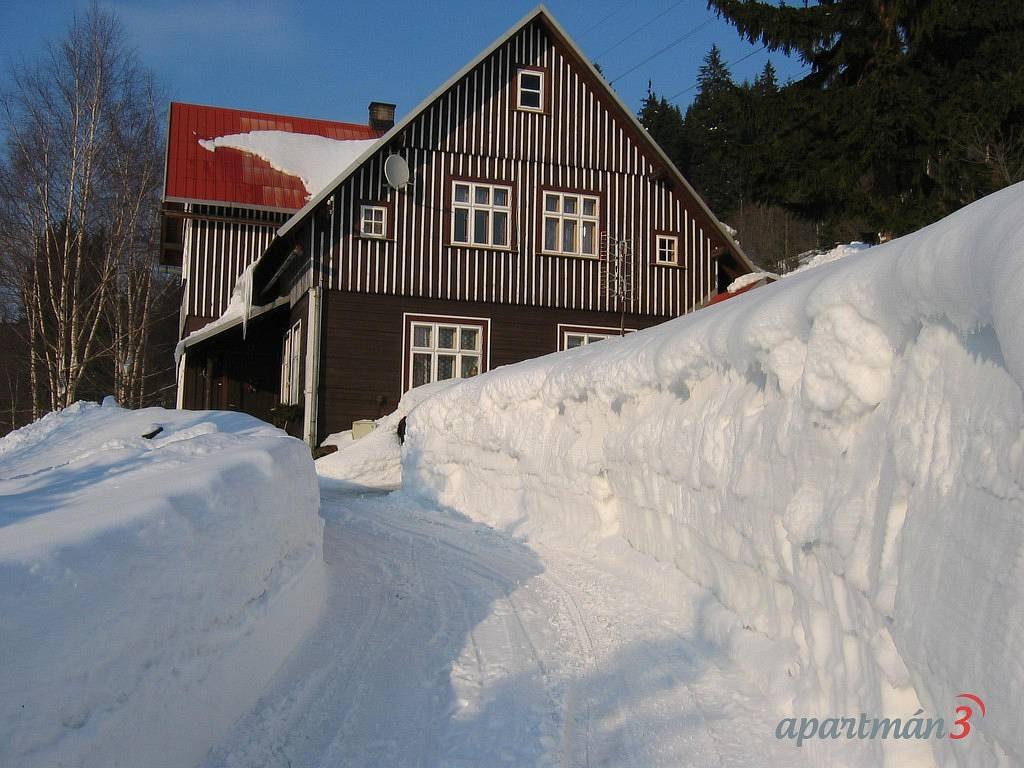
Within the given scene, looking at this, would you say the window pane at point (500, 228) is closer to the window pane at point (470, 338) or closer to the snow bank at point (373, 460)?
the window pane at point (470, 338)

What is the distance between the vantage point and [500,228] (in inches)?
722

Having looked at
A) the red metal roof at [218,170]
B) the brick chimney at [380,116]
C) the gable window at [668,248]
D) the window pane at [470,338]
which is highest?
the brick chimney at [380,116]

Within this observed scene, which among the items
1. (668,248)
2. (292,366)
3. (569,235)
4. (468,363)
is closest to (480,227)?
(569,235)

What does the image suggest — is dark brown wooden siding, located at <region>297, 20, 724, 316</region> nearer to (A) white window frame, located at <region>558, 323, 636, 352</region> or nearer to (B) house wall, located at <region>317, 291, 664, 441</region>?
(B) house wall, located at <region>317, 291, 664, 441</region>

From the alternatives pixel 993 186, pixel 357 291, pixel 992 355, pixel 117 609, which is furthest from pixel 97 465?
pixel 993 186

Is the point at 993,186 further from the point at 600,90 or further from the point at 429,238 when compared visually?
the point at 429,238

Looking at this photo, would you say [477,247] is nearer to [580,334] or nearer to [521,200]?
[521,200]

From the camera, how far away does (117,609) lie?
2.79 metres

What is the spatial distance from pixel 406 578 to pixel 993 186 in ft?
41.7

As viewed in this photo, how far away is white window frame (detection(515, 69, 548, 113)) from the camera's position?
60.6 feet

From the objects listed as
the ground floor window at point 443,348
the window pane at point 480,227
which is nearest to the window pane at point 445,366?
the ground floor window at point 443,348

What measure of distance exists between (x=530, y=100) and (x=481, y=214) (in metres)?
2.91

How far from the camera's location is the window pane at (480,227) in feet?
59.6

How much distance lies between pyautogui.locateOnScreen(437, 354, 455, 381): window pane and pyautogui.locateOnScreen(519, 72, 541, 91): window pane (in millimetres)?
6297
